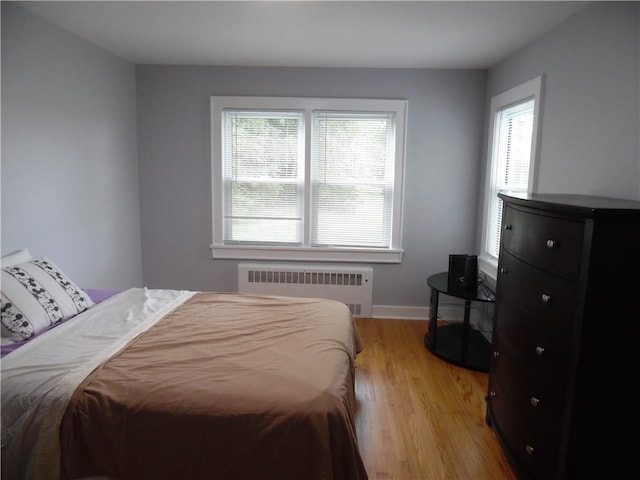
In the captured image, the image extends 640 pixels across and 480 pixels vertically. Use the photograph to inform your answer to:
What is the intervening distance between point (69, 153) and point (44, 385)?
1951mm

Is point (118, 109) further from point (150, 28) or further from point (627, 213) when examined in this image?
point (627, 213)

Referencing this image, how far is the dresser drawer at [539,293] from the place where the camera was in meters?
1.57

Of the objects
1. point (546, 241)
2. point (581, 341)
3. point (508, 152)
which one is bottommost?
point (581, 341)

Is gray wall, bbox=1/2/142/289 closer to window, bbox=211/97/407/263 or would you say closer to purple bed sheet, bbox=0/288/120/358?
purple bed sheet, bbox=0/288/120/358

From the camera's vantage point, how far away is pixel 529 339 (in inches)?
72.4

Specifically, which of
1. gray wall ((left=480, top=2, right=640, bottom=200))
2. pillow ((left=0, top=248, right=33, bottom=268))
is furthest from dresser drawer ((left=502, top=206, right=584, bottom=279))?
pillow ((left=0, top=248, right=33, bottom=268))

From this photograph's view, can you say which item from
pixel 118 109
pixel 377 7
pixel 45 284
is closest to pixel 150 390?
pixel 45 284

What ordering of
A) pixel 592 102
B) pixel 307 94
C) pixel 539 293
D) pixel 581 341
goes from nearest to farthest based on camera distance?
pixel 581 341 → pixel 539 293 → pixel 592 102 → pixel 307 94

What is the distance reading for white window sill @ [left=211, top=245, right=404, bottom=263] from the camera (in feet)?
13.1

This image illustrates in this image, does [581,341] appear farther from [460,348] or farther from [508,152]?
[508,152]

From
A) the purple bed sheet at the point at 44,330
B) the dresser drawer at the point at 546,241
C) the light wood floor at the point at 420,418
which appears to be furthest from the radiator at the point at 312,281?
the dresser drawer at the point at 546,241

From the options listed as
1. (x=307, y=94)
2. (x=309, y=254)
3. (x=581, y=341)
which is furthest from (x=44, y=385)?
(x=307, y=94)

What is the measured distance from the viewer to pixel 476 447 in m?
2.20

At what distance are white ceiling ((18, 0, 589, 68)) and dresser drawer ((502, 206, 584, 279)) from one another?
1.27m
